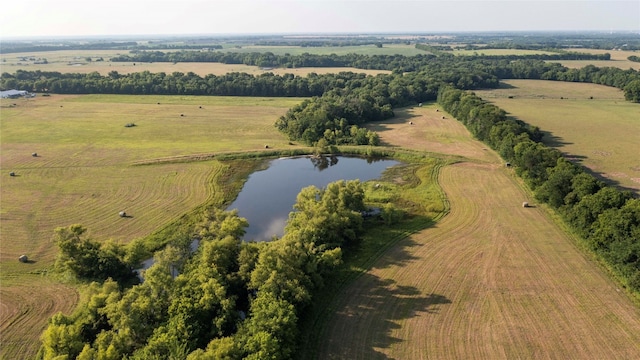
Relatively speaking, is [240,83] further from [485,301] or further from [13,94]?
[485,301]

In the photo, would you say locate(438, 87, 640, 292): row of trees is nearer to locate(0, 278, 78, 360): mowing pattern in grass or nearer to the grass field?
the grass field

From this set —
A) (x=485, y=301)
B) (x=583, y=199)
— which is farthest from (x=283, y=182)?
(x=583, y=199)

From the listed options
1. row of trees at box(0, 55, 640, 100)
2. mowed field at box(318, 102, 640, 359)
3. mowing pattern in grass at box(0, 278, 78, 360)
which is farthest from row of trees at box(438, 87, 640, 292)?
row of trees at box(0, 55, 640, 100)

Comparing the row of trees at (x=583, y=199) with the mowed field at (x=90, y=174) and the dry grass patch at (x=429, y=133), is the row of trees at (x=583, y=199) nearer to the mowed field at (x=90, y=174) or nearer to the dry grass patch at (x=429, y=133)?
the dry grass patch at (x=429, y=133)

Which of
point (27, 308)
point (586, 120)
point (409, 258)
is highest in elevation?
point (586, 120)

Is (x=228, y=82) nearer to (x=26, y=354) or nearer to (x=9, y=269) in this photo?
(x=9, y=269)

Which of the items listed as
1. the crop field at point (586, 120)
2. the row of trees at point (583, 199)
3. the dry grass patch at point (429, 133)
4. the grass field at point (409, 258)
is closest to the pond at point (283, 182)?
the grass field at point (409, 258)
